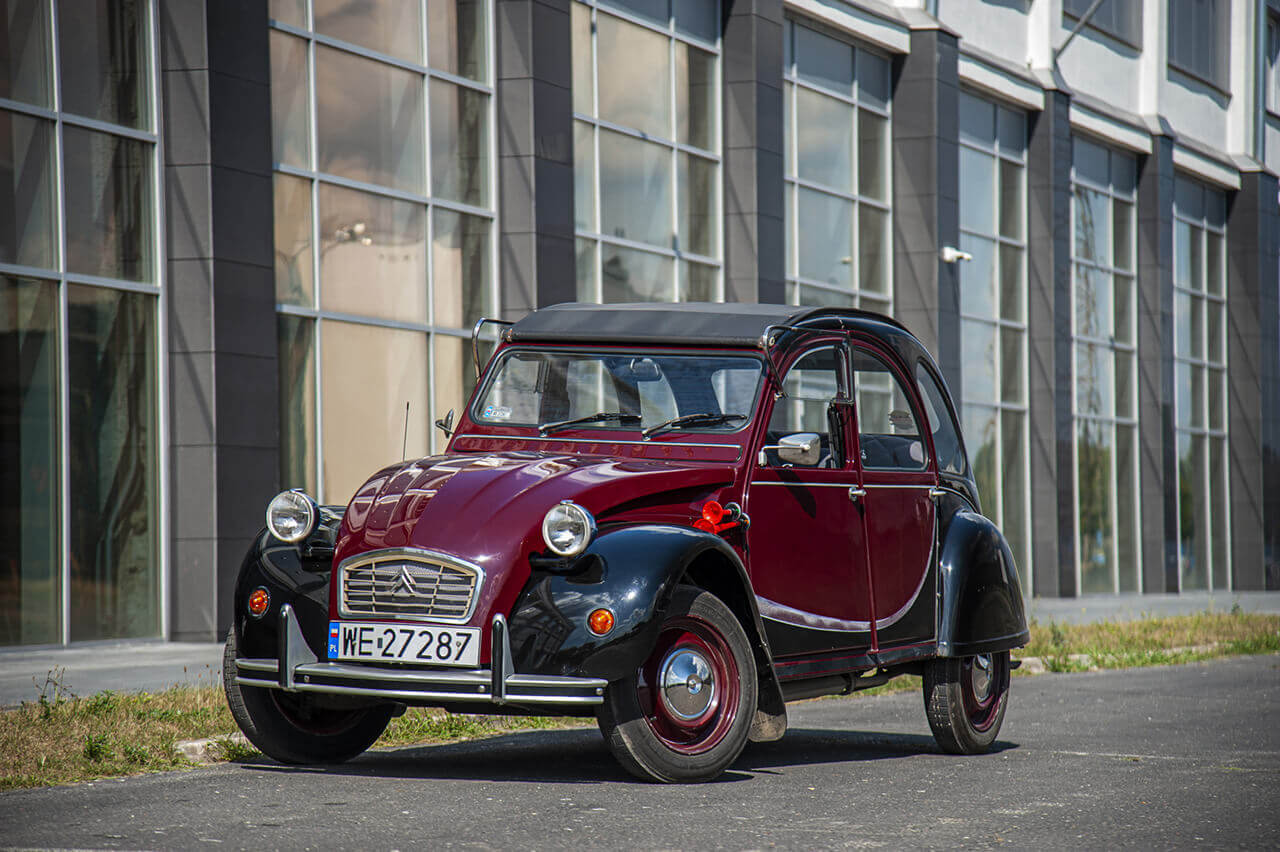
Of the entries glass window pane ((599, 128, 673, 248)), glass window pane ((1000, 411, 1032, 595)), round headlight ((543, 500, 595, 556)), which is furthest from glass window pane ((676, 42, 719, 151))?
round headlight ((543, 500, 595, 556))

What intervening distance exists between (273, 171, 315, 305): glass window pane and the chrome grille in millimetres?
10379

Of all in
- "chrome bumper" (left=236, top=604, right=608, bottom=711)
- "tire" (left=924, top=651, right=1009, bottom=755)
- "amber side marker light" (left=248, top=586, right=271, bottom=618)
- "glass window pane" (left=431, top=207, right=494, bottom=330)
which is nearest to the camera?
"chrome bumper" (left=236, top=604, right=608, bottom=711)

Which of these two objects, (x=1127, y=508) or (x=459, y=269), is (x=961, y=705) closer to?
(x=459, y=269)

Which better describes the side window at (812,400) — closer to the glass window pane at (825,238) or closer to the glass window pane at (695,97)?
the glass window pane at (695,97)

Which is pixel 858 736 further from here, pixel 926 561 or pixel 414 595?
pixel 414 595

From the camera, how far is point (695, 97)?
23.0m

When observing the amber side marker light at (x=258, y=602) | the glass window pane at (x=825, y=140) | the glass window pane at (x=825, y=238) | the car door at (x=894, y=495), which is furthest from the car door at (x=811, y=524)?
the glass window pane at (x=825, y=140)

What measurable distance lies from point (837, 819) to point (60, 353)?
10829 millimetres

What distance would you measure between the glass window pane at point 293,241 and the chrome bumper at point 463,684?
10493 millimetres

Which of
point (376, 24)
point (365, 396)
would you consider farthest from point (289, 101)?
point (365, 396)

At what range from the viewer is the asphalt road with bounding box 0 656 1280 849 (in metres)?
5.57

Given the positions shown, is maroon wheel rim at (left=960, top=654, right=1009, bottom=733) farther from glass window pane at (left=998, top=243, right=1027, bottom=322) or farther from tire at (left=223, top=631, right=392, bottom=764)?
glass window pane at (left=998, top=243, right=1027, bottom=322)

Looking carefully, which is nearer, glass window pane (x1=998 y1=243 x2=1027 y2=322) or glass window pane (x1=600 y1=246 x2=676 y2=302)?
glass window pane (x1=600 y1=246 x2=676 y2=302)

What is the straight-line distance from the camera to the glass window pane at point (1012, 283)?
99.6 feet
